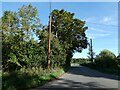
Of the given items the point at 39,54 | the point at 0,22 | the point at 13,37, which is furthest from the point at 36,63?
the point at 0,22

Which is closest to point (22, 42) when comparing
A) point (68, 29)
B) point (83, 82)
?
point (83, 82)

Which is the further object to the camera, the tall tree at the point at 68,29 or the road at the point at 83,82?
the tall tree at the point at 68,29

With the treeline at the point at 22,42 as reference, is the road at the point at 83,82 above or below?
below

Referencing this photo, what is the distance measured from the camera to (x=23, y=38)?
30375mm

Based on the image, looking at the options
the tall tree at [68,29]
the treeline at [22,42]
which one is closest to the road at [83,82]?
the treeline at [22,42]

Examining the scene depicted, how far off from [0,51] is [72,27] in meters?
37.2

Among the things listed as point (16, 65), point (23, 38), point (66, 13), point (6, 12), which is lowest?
point (16, 65)

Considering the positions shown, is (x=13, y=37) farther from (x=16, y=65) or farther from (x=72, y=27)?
(x=72, y=27)

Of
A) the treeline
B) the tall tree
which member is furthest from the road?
the tall tree

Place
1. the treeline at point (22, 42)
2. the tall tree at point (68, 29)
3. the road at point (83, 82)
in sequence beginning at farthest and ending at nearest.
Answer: the tall tree at point (68, 29) < the treeline at point (22, 42) < the road at point (83, 82)

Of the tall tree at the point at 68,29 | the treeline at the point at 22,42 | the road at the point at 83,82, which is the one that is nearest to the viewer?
the road at the point at 83,82

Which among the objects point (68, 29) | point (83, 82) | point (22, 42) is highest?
point (68, 29)

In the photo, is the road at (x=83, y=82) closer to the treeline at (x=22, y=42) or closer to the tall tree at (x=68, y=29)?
the treeline at (x=22, y=42)

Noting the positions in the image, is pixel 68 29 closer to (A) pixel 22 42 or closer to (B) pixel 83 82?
(A) pixel 22 42
